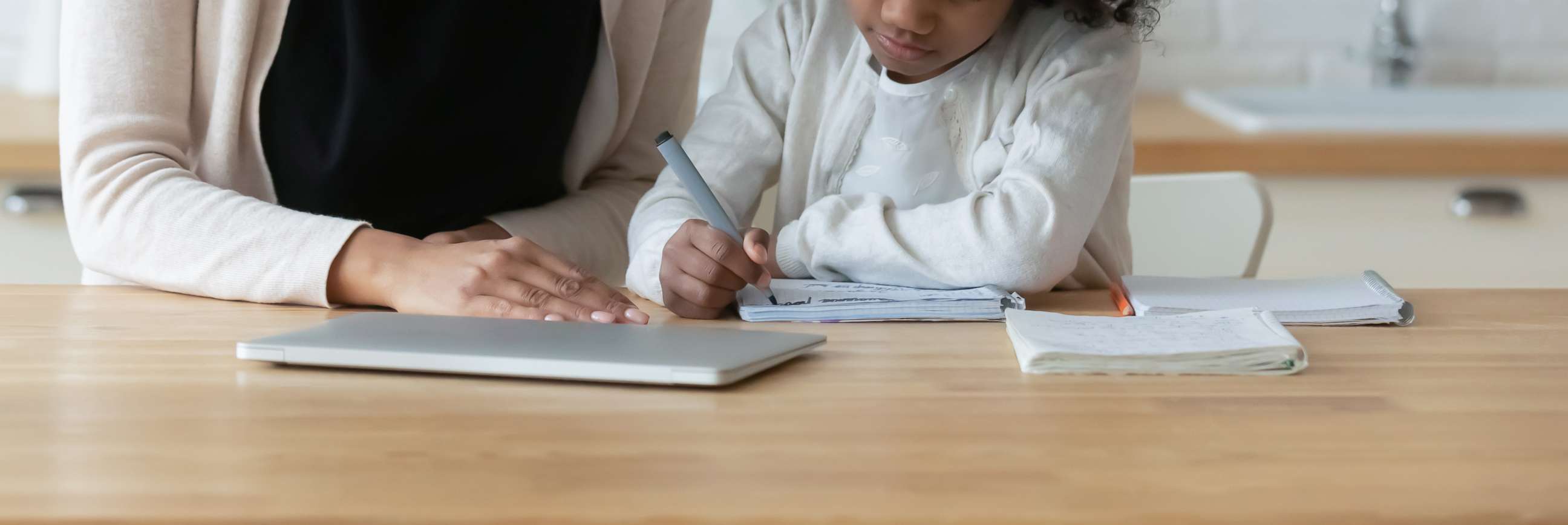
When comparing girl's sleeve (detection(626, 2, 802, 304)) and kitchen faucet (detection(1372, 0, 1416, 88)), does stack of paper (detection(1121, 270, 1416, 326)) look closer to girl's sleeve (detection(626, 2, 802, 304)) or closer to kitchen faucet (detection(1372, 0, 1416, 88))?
girl's sleeve (detection(626, 2, 802, 304))

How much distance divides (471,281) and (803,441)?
0.41 m

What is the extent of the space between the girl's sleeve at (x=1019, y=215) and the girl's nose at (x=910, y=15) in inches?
5.0

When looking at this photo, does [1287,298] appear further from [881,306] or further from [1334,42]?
[1334,42]

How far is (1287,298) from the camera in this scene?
99cm

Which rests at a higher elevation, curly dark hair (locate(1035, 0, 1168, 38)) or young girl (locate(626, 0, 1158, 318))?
curly dark hair (locate(1035, 0, 1168, 38))

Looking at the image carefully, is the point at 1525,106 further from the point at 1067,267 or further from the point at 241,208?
the point at 241,208

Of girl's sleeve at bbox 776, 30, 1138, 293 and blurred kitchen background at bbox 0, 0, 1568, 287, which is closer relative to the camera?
girl's sleeve at bbox 776, 30, 1138, 293

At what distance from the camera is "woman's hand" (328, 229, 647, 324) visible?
0.92 metres

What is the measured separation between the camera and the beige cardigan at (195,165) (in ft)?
3.26

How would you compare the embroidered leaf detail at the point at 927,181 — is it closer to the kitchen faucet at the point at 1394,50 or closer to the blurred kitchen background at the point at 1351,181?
the blurred kitchen background at the point at 1351,181

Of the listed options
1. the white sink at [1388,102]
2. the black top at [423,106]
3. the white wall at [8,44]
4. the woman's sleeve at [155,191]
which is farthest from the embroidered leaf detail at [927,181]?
the white wall at [8,44]

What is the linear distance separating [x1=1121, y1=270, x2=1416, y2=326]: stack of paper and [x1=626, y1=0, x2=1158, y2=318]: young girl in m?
0.09

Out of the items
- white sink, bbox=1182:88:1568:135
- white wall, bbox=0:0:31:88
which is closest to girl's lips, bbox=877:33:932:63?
white sink, bbox=1182:88:1568:135

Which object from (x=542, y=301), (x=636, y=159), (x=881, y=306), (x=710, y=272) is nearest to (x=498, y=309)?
(x=542, y=301)
